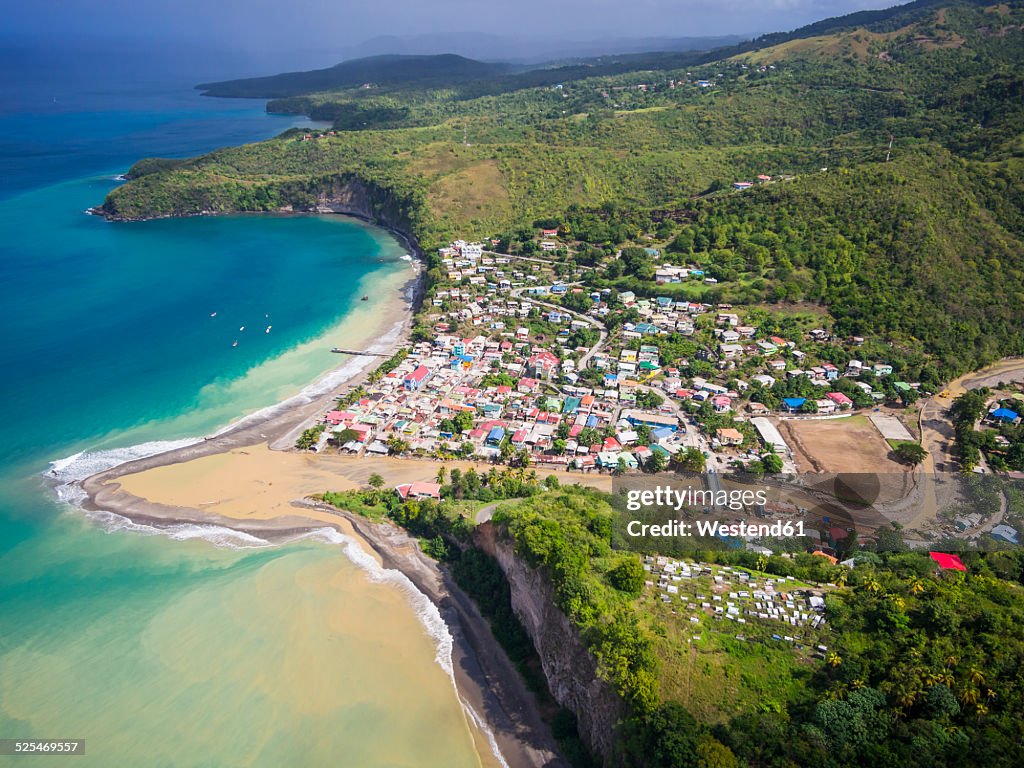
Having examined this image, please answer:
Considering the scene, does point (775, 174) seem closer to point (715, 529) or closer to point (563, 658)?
point (715, 529)

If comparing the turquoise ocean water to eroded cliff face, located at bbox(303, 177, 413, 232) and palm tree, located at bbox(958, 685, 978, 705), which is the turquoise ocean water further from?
eroded cliff face, located at bbox(303, 177, 413, 232)

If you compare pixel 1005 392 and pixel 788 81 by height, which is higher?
pixel 788 81

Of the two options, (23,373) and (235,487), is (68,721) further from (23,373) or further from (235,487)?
(23,373)

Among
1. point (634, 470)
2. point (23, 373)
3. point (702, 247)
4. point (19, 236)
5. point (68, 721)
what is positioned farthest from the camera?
point (19, 236)

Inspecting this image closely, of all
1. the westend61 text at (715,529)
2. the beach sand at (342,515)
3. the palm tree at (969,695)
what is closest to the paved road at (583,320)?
the beach sand at (342,515)

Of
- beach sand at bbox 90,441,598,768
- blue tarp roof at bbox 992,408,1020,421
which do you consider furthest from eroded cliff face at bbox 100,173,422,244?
blue tarp roof at bbox 992,408,1020,421

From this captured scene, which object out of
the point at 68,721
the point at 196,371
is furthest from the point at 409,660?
the point at 196,371

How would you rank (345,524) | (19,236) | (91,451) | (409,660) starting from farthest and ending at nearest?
(19,236), (91,451), (345,524), (409,660)
